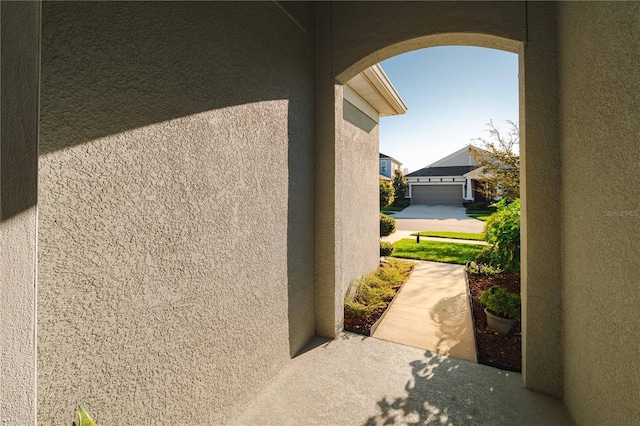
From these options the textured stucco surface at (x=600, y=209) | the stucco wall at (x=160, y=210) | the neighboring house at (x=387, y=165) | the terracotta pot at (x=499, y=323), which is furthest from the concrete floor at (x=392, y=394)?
the neighboring house at (x=387, y=165)

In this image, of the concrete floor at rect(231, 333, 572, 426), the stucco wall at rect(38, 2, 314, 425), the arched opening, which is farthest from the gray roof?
the stucco wall at rect(38, 2, 314, 425)

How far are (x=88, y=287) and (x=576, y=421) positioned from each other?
13.1 feet

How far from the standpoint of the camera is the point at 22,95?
119cm

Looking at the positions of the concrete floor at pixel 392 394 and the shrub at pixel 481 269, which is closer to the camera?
the concrete floor at pixel 392 394

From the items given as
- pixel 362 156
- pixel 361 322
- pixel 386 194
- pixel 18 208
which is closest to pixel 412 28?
pixel 362 156

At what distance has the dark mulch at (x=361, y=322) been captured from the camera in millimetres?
4223

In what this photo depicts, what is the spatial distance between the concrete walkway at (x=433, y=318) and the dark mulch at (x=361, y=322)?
0.12 meters

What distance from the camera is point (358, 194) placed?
608cm

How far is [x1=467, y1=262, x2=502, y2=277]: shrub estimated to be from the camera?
6605mm

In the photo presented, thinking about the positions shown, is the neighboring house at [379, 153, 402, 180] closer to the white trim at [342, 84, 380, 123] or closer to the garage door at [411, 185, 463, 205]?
the garage door at [411, 185, 463, 205]

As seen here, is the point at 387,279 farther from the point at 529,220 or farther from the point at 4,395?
the point at 4,395

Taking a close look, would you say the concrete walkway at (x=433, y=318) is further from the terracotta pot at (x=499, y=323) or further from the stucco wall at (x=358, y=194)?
the stucco wall at (x=358, y=194)

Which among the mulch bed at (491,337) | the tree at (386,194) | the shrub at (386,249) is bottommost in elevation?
the mulch bed at (491,337)

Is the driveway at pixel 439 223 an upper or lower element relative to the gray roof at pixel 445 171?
lower
